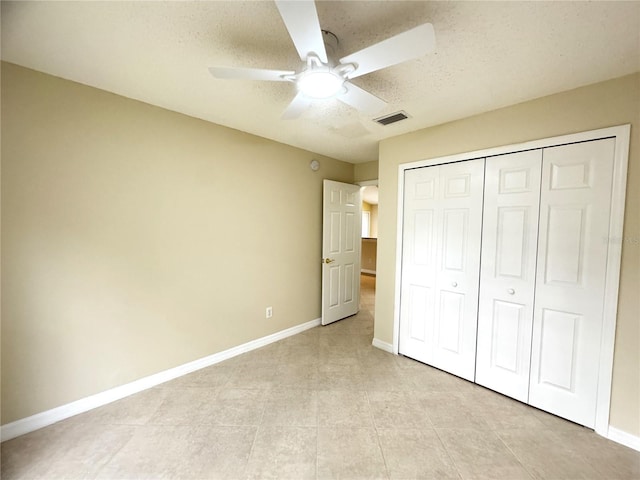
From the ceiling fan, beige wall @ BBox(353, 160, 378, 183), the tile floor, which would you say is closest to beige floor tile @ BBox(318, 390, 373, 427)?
the tile floor

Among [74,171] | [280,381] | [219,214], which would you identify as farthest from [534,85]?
[74,171]

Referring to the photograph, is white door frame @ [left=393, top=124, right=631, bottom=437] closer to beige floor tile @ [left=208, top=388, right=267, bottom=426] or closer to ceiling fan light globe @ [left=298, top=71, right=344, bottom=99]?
ceiling fan light globe @ [left=298, top=71, right=344, bottom=99]

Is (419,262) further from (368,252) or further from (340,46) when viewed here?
A: (368,252)

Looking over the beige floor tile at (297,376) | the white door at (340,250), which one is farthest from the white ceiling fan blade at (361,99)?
the beige floor tile at (297,376)

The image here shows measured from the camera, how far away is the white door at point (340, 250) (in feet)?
11.3

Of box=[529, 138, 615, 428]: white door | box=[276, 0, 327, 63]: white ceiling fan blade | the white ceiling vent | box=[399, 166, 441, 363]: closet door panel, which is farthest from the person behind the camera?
box=[399, 166, 441, 363]: closet door panel

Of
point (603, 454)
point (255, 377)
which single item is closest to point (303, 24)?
point (255, 377)

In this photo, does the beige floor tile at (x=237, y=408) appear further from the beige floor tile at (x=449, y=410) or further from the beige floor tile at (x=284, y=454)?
the beige floor tile at (x=449, y=410)

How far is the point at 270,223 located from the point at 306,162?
96 cm

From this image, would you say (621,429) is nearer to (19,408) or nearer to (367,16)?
(367,16)

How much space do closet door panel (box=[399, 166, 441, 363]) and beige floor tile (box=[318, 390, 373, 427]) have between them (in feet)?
2.83

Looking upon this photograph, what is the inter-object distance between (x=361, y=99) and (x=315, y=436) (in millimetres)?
2113

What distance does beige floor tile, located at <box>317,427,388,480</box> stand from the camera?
1.40 meters

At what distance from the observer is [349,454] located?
4.98 ft
